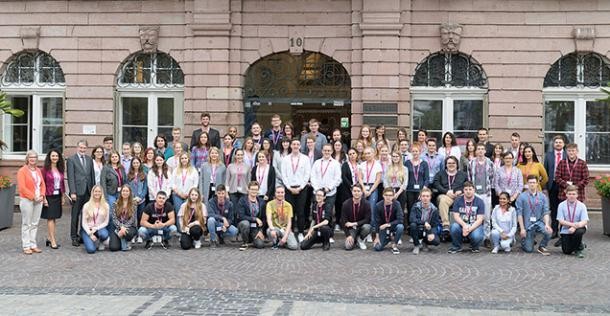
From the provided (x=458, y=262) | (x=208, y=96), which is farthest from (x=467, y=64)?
(x=458, y=262)

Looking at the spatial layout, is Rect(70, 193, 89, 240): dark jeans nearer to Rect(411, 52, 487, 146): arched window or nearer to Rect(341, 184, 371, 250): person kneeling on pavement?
Rect(341, 184, 371, 250): person kneeling on pavement

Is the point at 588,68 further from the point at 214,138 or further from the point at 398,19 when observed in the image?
the point at 214,138

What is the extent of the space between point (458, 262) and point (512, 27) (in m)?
8.78

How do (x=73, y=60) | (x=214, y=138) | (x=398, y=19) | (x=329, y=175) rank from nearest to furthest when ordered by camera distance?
(x=329, y=175) < (x=214, y=138) < (x=398, y=19) < (x=73, y=60)

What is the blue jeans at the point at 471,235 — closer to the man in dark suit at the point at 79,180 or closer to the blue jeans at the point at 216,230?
the blue jeans at the point at 216,230

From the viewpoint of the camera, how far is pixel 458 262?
1180cm

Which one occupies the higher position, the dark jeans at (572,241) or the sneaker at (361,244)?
the dark jeans at (572,241)

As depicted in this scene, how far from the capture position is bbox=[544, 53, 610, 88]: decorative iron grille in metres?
18.5

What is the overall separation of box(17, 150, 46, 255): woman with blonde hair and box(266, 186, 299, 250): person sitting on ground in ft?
13.2

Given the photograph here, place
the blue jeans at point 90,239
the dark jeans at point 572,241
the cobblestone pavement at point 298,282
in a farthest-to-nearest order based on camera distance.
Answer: the blue jeans at point 90,239
the dark jeans at point 572,241
the cobblestone pavement at point 298,282

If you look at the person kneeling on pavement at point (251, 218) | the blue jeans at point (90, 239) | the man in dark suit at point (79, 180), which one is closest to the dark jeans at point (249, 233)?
the person kneeling on pavement at point (251, 218)

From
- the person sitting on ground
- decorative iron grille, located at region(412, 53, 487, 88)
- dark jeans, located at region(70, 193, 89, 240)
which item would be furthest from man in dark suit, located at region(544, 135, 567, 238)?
dark jeans, located at region(70, 193, 89, 240)

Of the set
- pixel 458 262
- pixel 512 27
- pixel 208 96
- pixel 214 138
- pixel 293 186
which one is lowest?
pixel 458 262

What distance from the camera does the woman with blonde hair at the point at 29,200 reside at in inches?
501
